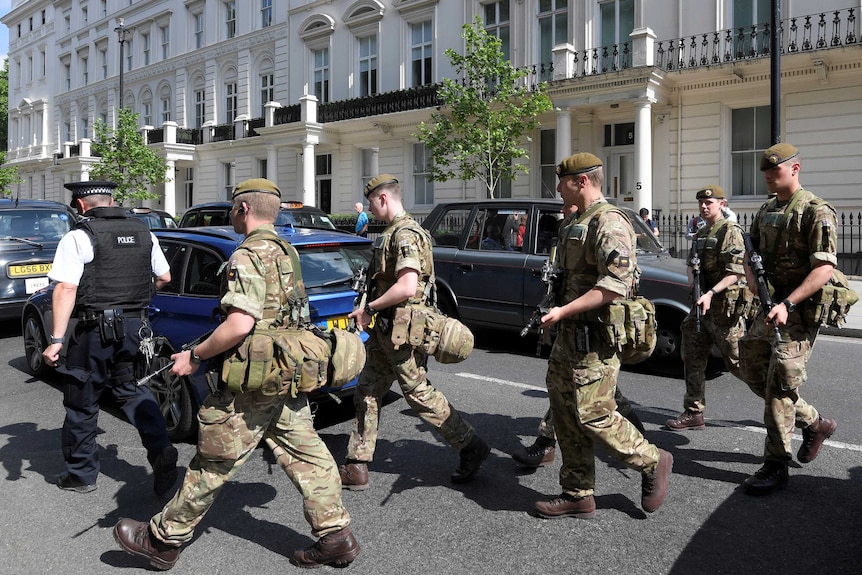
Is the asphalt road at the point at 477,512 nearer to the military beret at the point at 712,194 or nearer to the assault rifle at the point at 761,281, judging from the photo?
the assault rifle at the point at 761,281

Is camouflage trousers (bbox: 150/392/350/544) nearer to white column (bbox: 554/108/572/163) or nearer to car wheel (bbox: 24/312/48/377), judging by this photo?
car wheel (bbox: 24/312/48/377)

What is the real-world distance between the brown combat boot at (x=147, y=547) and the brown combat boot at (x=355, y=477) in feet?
3.78

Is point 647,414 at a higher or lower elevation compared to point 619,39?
lower

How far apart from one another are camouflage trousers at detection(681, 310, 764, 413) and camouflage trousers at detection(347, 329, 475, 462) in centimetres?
199

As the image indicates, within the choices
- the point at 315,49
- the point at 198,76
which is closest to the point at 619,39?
the point at 315,49

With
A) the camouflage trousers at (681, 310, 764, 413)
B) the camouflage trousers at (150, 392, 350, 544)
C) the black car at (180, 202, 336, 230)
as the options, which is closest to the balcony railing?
the black car at (180, 202, 336, 230)

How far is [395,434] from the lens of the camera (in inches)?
203

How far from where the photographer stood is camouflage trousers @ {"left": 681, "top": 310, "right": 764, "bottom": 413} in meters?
5.09

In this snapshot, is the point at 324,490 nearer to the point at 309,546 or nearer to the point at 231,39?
the point at 309,546

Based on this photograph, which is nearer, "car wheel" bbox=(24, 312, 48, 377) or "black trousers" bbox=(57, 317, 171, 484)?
"black trousers" bbox=(57, 317, 171, 484)

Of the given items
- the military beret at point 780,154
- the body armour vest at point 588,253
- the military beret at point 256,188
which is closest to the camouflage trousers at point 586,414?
the body armour vest at point 588,253

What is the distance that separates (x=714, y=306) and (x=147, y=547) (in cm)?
399

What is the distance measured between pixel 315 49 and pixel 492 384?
79.0 ft

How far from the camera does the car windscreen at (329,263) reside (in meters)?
5.24
